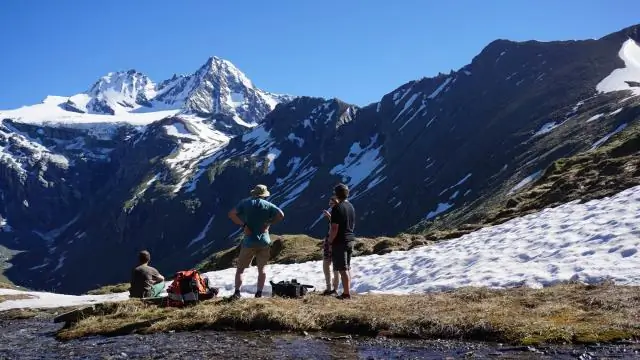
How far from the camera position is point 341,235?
54.4 feet

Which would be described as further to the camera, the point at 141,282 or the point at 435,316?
the point at 141,282

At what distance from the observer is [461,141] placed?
15662 cm

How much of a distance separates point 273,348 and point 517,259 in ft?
35.2

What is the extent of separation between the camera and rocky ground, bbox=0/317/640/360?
9922 millimetres

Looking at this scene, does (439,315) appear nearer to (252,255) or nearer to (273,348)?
(273,348)

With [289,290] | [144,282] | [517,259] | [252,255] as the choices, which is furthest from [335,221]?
[144,282]

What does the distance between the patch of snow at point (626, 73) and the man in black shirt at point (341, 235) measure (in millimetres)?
102928

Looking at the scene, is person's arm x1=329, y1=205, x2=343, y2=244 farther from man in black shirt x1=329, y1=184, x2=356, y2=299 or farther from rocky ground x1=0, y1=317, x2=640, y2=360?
rocky ground x1=0, y1=317, x2=640, y2=360

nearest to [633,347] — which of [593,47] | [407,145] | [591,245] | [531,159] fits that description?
[591,245]

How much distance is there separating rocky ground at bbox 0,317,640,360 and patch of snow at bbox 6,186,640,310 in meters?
5.60

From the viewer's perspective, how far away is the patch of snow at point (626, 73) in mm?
114725

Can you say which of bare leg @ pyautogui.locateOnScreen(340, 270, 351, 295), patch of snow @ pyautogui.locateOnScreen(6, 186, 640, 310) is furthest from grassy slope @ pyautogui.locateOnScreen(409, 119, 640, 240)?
bare leg @ pyautogui.locateOnScreen(340, 270, 351, 295)

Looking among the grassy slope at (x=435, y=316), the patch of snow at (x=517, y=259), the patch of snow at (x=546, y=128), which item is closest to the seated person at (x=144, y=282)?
the grassy slope at (x=435, y=316)

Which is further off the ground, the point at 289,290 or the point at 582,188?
the point at 582,188
